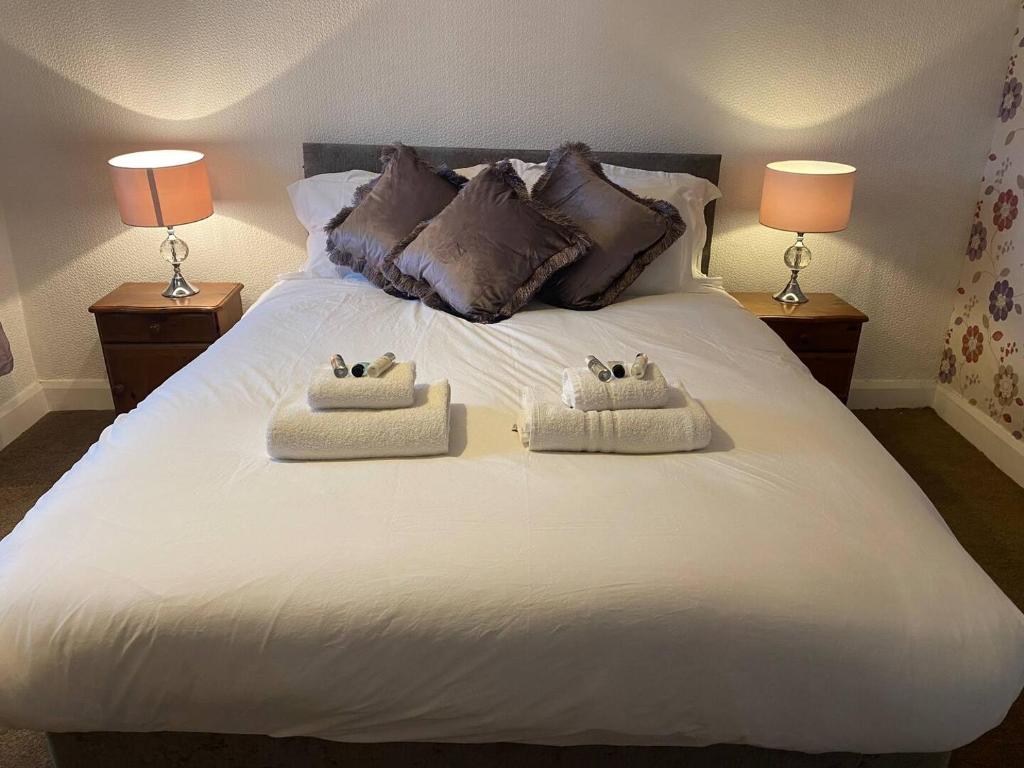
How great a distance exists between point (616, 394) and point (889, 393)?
233 centimetres

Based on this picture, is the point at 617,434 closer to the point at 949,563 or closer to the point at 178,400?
the point at 949,563

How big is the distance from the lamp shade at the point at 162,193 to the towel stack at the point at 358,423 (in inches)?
57.7

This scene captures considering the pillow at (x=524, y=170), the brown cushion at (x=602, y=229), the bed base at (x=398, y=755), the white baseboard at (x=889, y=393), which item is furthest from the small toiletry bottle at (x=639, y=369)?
the white baseboard at (x=889, y=393)

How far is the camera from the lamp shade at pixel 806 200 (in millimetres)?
2777

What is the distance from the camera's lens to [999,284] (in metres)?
3.01

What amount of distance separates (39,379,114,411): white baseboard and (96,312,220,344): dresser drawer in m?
0.56

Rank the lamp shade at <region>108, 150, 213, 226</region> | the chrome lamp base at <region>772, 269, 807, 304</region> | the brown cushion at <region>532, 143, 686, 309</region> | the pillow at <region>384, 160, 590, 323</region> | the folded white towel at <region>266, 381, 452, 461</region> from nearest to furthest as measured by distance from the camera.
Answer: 1. the folded white towel at <region>266, 381, 452, 461</region>
2. the pillow at <region>384, 160, 590, 323</region>
3. the brown cushion at <region>532, 143, 686, 309</region>
4. the lamp shade at <region>108, 150, 213, 226</region>
5. the chrome lamp base at <region>772, 269, 807, 304</region>

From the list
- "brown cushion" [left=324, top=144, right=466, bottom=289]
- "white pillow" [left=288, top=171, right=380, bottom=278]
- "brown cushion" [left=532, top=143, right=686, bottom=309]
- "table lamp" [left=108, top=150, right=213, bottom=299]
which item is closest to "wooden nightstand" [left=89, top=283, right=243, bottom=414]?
"table lamp" [left=108, top=150, right=213, bottom=299]

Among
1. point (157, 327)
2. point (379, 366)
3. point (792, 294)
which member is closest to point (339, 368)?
point (379, 366)

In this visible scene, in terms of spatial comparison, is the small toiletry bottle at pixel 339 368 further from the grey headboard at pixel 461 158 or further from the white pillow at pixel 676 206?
the grey headboard at pixel 461 158

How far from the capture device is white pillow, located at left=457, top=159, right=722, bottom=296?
2.71 metres

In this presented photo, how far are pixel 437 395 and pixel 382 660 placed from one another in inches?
23.8

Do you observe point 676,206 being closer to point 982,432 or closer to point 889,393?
point 889,393

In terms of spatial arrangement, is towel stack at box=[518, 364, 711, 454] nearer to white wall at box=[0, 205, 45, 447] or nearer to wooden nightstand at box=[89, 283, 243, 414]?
wooden nightstand at box=[89, 283, 243, 414]
